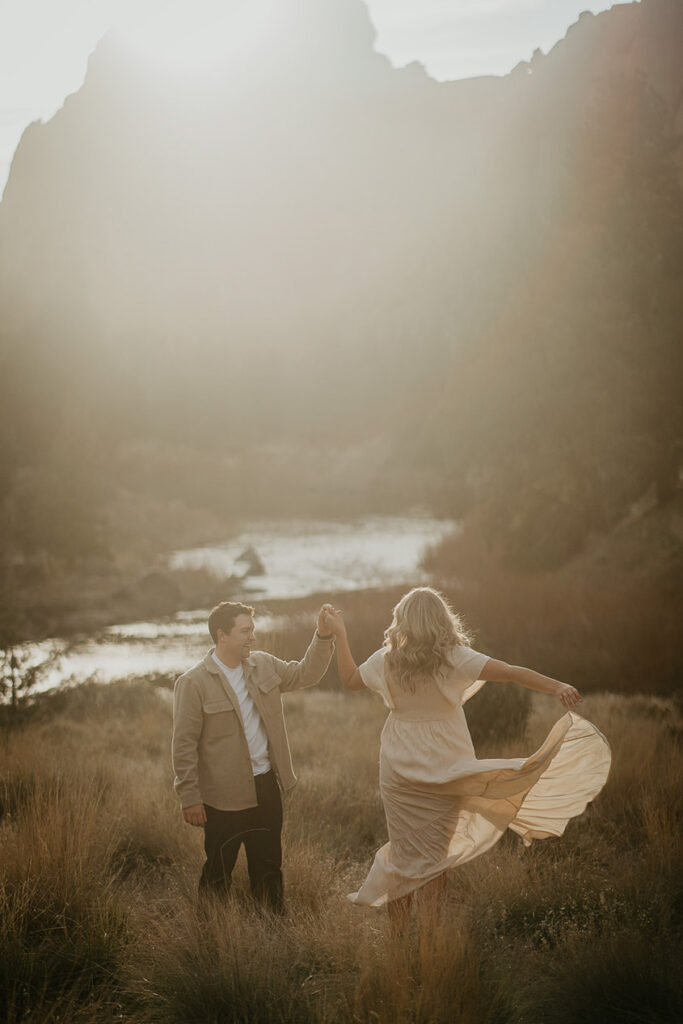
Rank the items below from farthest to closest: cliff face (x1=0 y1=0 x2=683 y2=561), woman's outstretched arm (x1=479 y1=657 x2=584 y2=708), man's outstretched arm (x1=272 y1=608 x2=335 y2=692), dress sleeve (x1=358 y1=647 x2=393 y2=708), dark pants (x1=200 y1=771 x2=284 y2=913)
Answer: cliff face (x1=0 y1=0 x2=683 y2=561)
man's outstretched arm (x1=272 y1=608 x2=335 y2=692)
dark pants (x1=200 y1=771 x2=284 y2=913)
dress sleeve (x1=358 y1=647 x2=393 y2=708)
woman's outstretched arm (x1=479 y1=657 x2=584 y2=708)

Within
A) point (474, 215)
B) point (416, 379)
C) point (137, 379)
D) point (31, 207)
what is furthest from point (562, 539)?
point (31, 207)

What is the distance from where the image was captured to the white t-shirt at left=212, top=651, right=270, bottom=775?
3799 mm

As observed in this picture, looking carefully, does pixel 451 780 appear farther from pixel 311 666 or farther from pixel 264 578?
pixel 264 578

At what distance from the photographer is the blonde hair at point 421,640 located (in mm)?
3469

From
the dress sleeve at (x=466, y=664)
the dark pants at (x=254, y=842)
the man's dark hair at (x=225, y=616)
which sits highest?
the man's dark hair at (x=225, y=616)

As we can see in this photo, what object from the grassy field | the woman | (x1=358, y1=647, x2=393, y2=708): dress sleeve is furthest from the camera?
(x1=358, y1=647, x2=393, y2=708): dress sleeve

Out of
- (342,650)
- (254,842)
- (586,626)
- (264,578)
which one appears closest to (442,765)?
(342,650)

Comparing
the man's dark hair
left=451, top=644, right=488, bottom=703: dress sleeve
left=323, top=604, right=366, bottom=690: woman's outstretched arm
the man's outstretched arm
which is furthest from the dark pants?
left=451, top=644, right=488, bottom=703: dress sleeve

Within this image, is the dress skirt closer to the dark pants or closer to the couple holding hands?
the couple holding hands

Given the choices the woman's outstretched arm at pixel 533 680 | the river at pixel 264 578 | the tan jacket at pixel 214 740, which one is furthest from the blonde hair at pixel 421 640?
the river at pixel 264 578

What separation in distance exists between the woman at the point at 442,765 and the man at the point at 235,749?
1.54 ft

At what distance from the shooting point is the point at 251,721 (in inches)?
151

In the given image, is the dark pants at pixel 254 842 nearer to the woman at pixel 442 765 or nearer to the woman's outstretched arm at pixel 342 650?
the woman at pixel 442 765

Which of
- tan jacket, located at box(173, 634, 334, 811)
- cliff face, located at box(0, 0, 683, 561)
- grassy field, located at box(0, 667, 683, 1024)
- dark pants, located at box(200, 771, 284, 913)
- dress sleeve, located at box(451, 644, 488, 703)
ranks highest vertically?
cliff face, located at box(0, 0, 683, 561)
